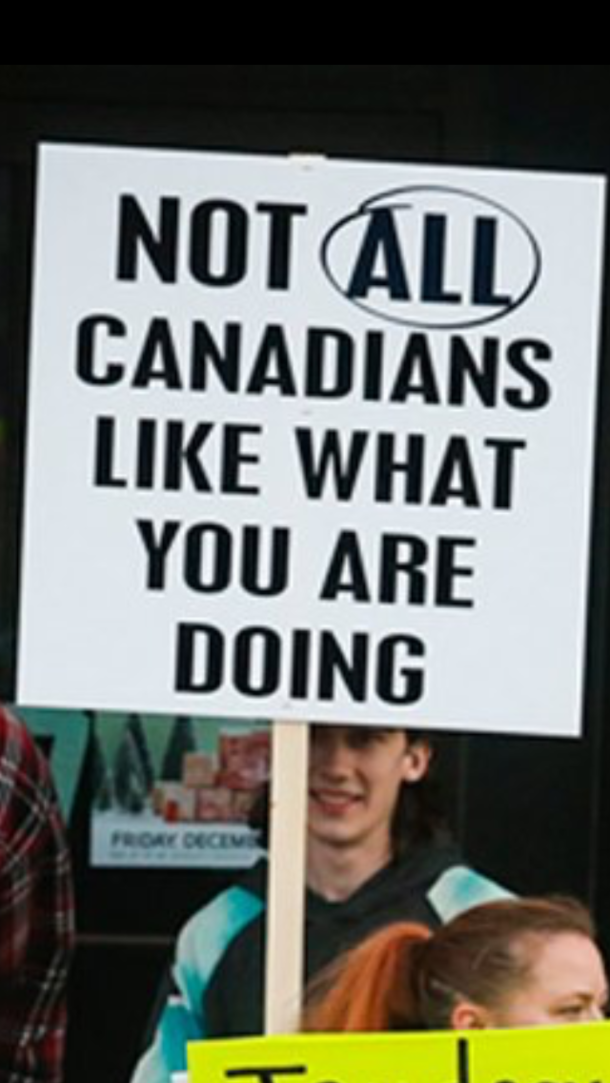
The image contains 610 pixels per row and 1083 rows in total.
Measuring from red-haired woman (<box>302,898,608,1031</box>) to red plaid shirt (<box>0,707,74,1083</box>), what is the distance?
0.64 meters

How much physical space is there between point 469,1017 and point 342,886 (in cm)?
47

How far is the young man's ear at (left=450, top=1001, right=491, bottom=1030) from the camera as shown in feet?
10.0

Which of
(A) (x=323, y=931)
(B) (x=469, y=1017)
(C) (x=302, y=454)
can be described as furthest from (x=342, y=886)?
(C) (x=302, y=454)

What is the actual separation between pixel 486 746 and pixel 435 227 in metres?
1.61

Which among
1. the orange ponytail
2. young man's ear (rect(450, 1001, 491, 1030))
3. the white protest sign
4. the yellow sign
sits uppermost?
the white protest sign

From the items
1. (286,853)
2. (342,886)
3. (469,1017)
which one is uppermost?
(286,853)

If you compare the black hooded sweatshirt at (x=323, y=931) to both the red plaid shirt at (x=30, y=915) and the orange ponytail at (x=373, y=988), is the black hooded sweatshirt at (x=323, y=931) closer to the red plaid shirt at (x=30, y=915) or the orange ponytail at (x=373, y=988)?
the orange ponytail at (x=373, y=988)

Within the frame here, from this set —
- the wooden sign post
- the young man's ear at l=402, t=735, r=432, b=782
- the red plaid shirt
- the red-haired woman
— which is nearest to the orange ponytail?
the red-haired woman

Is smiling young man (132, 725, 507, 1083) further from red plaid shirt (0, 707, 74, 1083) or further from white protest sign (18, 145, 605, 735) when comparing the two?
white protest sign (18, 145, 605, 735)

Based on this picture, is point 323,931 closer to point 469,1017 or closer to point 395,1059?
point 469,1017

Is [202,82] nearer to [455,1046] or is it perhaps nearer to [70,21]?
[70,21]

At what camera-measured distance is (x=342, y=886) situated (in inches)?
137

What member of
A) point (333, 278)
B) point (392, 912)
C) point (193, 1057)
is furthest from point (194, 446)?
point (392, 912)

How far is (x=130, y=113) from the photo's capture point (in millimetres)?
3893
